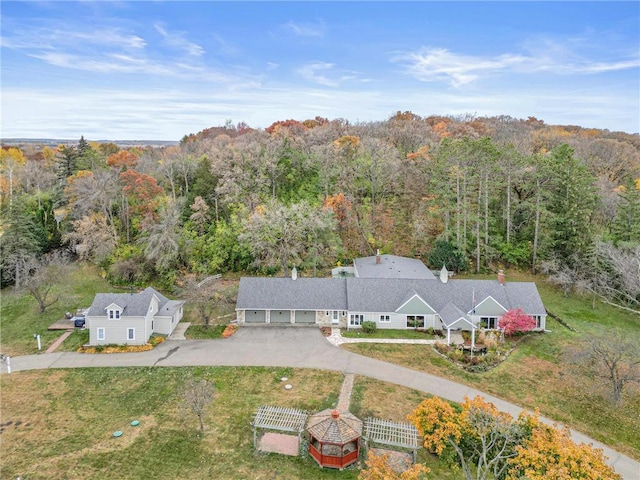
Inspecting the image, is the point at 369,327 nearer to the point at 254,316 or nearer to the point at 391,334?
the point at 391,334

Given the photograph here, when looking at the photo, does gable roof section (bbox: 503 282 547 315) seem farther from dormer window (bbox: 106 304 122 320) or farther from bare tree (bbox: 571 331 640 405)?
dormer window (bbox: 106 304 122 320)

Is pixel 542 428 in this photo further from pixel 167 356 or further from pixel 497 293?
pixel 167 356

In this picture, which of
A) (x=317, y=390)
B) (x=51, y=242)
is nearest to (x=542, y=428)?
(x=317, y=390)

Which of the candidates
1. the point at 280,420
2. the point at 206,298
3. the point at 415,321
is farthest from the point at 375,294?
the point at 280,420

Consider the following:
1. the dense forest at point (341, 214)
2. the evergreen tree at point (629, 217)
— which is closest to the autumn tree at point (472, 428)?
the dense forest at point (341, 214)

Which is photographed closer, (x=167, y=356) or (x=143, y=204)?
(x=167, y=356)

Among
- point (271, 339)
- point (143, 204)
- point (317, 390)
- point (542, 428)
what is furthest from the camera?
point (143, 204)
